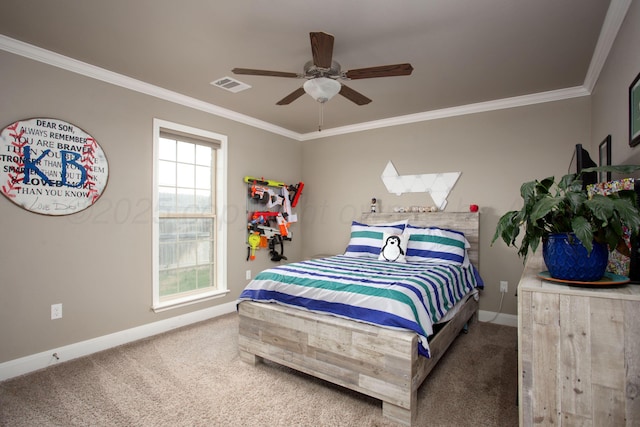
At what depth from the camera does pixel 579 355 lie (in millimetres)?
1167

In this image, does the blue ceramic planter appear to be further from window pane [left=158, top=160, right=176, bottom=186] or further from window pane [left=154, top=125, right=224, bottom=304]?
window pane [left=158, top=160, right=176, bottom=186]

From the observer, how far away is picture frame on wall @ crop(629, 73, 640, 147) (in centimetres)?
176

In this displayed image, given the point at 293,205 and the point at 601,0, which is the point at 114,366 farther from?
the point at 601,0

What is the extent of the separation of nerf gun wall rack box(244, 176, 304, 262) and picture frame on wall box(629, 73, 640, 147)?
3.59 meters

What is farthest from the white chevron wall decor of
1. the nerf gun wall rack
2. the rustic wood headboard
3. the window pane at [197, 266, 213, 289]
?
the window pane at [197, 266, 213, 289]

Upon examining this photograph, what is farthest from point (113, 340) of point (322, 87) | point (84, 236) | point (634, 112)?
point (634, 112)

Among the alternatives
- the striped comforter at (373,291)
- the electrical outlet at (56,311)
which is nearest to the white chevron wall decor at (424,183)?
the striped comforter at (373,291)

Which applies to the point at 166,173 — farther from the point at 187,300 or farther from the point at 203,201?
the point at 187,300

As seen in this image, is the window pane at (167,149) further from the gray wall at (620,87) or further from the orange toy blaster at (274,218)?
the gray wall at (620,87)

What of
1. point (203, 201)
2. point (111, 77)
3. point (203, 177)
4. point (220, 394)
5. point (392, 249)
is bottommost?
point (220, 394)

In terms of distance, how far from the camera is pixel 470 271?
3.46m

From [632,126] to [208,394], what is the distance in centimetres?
310

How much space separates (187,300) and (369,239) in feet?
7.04

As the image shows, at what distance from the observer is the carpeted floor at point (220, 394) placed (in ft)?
6.43
